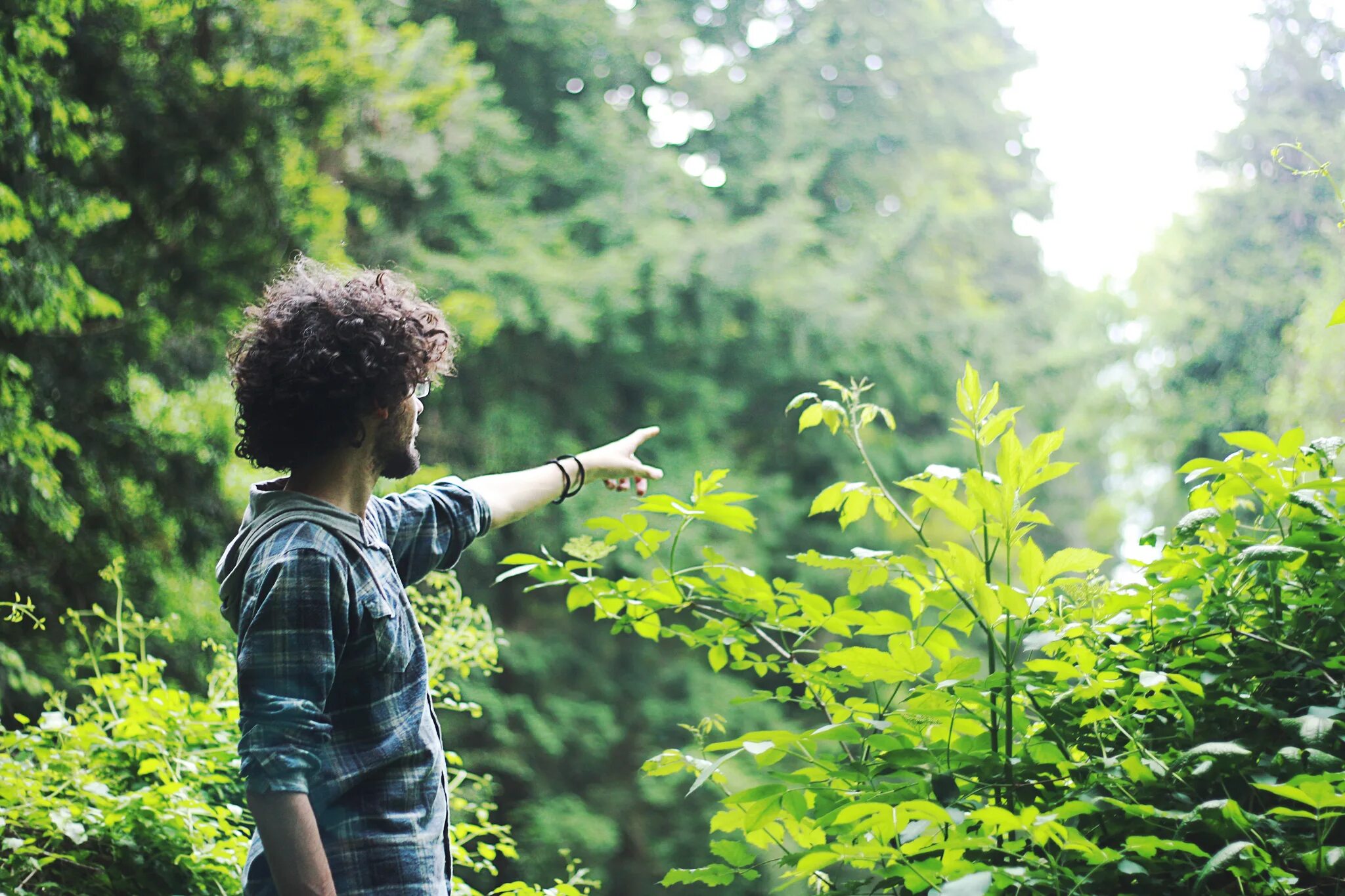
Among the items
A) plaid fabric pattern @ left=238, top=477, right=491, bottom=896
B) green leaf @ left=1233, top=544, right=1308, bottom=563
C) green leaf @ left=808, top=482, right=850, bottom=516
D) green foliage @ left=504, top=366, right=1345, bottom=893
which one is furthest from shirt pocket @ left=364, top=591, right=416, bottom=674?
green leaf @ left=1233, top=544, right=1308, bottom=563

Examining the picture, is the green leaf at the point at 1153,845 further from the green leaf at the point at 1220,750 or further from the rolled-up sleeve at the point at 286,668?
the rolled-up sleeve at the point at 286,668

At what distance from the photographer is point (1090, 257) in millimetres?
14531

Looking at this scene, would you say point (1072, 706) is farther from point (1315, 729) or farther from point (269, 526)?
point (269, 526)

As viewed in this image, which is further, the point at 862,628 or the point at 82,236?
the point at 82,236

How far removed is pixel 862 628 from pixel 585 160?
28.0 ft

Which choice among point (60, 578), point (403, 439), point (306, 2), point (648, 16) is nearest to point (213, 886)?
point (403, 439)

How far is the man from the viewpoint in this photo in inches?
41.6

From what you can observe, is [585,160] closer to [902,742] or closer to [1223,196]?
[1223,196]

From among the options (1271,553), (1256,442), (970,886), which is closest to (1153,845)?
(970,886)

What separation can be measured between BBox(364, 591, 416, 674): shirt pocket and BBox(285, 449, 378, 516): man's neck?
13 centimetres

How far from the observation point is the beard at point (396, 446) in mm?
1286

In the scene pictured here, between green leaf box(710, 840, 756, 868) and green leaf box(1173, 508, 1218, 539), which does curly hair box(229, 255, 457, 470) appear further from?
green leaf box(1173, 508, 1218, 539)

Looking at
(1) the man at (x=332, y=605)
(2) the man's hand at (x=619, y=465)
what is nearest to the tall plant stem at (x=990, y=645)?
(1) the man at (x=332, y=605)

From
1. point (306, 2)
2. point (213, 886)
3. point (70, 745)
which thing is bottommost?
point (213, 886)
